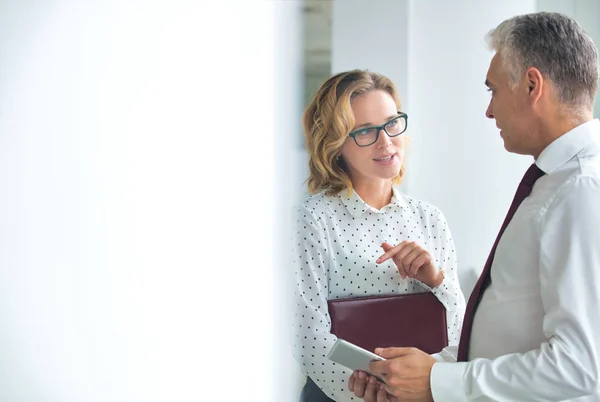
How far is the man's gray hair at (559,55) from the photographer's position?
0.96 metres

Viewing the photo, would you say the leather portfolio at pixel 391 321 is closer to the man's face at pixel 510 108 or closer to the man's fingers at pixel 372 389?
the man's fingers at pixel 372 389

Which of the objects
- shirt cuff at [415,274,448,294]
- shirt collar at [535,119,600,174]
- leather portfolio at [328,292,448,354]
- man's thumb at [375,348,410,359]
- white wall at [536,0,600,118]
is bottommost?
leather portfolio at [328,292,448,354]

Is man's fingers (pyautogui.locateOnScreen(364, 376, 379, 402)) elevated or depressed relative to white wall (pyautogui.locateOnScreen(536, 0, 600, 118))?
depressed

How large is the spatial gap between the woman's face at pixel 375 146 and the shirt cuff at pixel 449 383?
613mm

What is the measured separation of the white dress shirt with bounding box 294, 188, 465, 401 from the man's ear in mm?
Result: 581

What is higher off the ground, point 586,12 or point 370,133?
point 586,12

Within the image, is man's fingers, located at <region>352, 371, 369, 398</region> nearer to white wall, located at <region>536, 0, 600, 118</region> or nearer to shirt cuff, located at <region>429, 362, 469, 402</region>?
shirt cuff, located at <region>429, 362, 469, 402</region>

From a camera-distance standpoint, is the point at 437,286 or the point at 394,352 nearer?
the point at 394,352

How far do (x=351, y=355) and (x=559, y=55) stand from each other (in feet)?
1.91

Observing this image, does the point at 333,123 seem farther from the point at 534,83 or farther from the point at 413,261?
the point at 534,83

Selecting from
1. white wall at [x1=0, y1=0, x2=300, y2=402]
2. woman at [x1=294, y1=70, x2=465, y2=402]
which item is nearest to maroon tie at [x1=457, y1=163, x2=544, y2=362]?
woman at [x1=294, y1=70, x2=465, y2=402]

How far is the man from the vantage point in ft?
2.90

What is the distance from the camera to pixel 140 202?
5.01 feet

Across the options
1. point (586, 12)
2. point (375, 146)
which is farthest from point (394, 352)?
point (586, 12)
